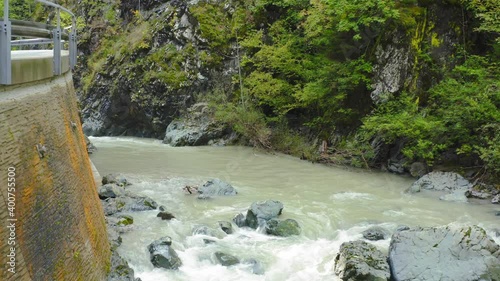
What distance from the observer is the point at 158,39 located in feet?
80.6

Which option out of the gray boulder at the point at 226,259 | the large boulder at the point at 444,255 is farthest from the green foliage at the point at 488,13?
the gray boulder at the point at 226,259

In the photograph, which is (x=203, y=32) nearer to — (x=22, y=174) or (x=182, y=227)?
(x=182, y=227)

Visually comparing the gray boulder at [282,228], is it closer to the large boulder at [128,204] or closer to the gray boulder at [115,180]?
the large boulder at [128,204]

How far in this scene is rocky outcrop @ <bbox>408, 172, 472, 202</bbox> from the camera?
1339cm

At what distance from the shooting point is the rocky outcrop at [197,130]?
21.7m

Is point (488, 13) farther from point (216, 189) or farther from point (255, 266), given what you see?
point (255, 266)

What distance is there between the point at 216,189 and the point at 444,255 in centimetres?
646

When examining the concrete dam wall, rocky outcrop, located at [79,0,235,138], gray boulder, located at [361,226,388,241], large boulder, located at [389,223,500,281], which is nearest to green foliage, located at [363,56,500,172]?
gray boulder, located at [361,226,388,241]

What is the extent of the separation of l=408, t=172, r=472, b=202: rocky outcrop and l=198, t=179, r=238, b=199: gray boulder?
17.5 feet

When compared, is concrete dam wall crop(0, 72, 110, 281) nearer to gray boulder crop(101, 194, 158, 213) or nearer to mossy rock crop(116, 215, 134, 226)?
mossy rock crop(116, 215, 134, 226)

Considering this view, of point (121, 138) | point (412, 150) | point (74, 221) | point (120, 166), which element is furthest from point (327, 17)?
point (74, 221)

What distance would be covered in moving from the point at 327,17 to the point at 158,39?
10.3 meters

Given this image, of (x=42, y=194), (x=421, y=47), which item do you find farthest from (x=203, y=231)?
(x=421, y=47)

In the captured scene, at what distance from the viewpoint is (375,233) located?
32.1 ft
